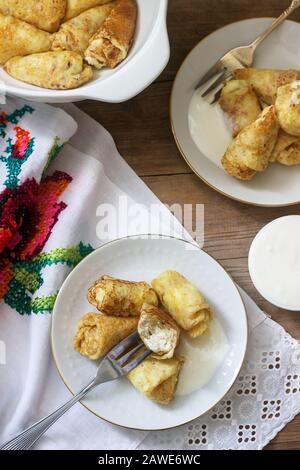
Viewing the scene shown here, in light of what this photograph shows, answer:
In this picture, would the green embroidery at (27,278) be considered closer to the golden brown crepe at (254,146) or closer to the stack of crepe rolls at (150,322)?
the stack of crepe rolls at (150,322)

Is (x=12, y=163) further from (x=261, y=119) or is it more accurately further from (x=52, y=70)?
(x=261, y=119)

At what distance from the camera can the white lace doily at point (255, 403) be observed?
4.26ft

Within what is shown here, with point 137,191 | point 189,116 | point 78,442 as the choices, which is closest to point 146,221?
point 137,191

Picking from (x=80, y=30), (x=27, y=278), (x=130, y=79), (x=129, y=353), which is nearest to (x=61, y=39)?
(x=80, y=30)

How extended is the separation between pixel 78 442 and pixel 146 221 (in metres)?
0.43

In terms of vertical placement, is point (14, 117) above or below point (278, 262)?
above

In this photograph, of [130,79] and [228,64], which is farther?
[228,64]

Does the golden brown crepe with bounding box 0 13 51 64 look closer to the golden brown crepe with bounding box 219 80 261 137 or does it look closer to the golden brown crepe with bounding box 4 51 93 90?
the golden brown crepe with bounding box 4 51 93 90

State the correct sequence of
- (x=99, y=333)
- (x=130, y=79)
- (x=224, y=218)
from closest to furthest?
1. (x=130, y=79)
2. (x=99, y=333)
3. (x=224, y=218)

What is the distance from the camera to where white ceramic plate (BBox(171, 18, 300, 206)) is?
4.29ft

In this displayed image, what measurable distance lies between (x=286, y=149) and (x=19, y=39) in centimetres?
51

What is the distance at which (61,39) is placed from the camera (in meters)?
1.19

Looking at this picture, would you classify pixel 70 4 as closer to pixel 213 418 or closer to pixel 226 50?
pixel 226 50
